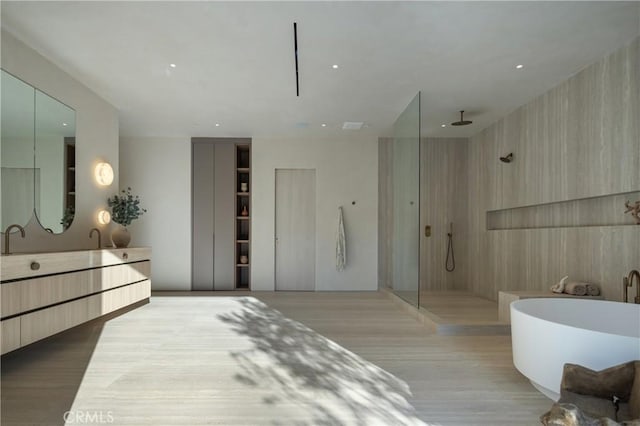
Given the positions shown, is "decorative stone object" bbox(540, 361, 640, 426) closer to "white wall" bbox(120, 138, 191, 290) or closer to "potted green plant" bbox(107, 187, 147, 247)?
"potted green plant" bbox(107, 187, 147, 247)

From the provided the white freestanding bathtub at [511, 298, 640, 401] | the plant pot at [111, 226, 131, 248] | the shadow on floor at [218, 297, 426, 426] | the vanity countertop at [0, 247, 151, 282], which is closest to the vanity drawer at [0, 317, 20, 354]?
the vanity countertop at [0, 247, 151, 282]

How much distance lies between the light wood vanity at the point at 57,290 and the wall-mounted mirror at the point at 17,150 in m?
0.62

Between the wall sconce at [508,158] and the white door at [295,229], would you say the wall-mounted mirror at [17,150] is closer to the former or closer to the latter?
the white door at [295,229]

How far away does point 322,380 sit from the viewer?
250 cm

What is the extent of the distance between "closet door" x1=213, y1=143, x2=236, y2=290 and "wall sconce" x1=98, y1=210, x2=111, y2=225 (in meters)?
2.05

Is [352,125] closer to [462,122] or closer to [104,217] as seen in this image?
[462,122]

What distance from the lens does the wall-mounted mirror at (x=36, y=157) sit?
3180 mm

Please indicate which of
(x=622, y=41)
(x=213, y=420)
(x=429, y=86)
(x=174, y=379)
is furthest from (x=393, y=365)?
(x=622, y=41)

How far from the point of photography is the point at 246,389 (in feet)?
→ 7.79

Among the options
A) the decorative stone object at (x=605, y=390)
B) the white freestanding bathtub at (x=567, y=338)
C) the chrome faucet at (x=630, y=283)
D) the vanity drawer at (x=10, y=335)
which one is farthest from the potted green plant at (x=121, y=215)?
the chrome faucet at (x=630, y=283)

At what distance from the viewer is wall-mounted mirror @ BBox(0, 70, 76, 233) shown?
3180 millimetres

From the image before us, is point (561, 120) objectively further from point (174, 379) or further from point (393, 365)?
point (174, 379)

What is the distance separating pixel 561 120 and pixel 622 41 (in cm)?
104

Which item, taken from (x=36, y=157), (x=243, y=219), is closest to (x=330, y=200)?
(x=243, y=219)
